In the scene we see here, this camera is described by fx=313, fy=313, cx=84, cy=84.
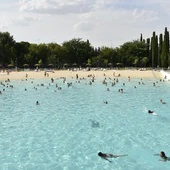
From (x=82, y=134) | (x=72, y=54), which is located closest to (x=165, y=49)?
(x=72, y=54)

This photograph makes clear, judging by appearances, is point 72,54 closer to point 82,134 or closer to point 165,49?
point 165,49

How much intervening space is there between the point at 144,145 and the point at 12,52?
276 feet

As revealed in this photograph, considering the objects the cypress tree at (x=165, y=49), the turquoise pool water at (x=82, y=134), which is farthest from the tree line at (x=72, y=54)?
the turquoise pool water at (x=82, y=134)

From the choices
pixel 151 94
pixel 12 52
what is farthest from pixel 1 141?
pixel 12 52

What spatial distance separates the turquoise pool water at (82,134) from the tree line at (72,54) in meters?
61.6

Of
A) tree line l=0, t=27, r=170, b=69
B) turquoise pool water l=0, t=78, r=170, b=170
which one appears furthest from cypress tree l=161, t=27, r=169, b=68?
turquoise pool water l=0, t=78, r=170, b=170

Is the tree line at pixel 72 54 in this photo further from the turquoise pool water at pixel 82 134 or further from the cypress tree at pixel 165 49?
the turquoise pool water at pixel 82 134

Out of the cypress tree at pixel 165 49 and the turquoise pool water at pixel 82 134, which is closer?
the turquoise pool water at pixel 82 134

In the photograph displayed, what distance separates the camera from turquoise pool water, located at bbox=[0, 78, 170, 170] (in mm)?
16234

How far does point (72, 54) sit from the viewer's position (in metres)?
108

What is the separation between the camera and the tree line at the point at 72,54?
98.3m

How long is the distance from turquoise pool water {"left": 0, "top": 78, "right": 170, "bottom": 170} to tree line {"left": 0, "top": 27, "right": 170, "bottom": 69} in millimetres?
61582

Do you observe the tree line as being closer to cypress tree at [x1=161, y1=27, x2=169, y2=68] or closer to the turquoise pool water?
cypress tree at [x1=161, y1=27, x2=169, y2=68]

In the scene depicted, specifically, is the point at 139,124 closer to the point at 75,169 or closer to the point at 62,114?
the point at 62,114
